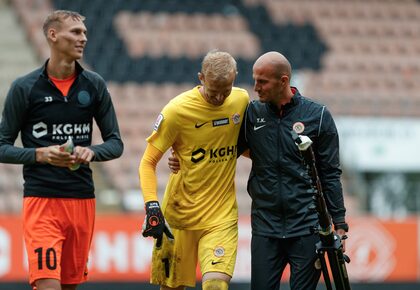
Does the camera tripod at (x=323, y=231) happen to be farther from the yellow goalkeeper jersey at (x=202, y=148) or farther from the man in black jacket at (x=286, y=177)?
the yellow goalkeeper jersey at (x=202, y=148)

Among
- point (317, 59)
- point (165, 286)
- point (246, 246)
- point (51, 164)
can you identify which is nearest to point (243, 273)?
point (246, 246)

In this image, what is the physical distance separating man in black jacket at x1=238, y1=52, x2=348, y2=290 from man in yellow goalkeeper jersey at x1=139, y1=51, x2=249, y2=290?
22 cm

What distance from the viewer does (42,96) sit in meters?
6.79

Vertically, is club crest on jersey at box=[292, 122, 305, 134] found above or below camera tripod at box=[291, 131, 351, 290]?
above

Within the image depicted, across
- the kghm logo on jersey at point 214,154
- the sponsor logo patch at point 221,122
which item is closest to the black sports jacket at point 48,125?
the kghm logo on jersey at point 214,154

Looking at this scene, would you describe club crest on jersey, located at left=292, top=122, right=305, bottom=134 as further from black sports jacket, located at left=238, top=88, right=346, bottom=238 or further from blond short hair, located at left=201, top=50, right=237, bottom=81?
blond short hair, located at left=201, top=50, right=237, bottom=81

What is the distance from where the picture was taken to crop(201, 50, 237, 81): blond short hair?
6.69 metres

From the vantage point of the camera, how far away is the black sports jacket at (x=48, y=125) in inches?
266

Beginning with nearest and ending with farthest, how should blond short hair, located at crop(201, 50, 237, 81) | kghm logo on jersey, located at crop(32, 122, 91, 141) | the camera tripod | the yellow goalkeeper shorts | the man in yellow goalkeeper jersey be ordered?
the camera tripod, blond short hair, located at crop(201, 50, 237, 81), kghm logo on jersey, located at crop(32, 122, 91, 141), the man in yellow goalkeeper jersey, the yellow goalkeeper shorts

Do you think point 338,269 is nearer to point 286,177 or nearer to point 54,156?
point 286,177

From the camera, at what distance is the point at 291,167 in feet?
22.5

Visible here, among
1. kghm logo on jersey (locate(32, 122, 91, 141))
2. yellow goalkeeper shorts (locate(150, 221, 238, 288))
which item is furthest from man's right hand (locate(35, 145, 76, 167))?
yellow goalkeeper shorts (locate(150, 221, 238, 288))

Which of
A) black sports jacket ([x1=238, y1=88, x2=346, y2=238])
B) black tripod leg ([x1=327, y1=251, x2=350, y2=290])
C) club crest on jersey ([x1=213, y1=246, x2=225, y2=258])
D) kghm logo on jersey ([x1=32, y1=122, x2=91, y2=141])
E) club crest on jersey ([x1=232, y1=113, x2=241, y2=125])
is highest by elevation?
club crest on jersey ([x1=232, y1=113, x2=241, y2=125])

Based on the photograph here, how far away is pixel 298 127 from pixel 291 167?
0.88ft
